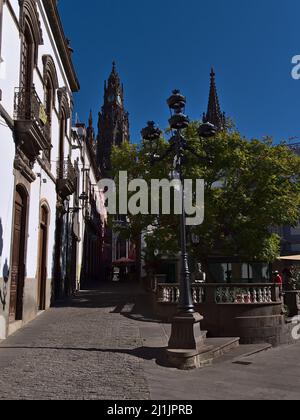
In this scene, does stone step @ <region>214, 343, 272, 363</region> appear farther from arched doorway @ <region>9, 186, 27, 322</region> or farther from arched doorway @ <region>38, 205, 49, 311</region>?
arched doorway @ <region>38, 205, 49, 311</region>

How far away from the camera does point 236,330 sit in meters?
13.2

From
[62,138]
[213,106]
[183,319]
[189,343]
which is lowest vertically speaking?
[189,343]

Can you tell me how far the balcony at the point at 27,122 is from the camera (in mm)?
10992

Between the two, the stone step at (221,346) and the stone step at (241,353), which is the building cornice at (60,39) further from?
the stone step at (241,353)

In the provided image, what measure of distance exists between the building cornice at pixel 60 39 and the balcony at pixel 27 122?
4777mm

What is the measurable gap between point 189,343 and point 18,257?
568 cm

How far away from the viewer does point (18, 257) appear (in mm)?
12078

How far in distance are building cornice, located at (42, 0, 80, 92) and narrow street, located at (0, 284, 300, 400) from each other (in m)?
10.7

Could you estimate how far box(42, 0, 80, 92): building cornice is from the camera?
15438 millimetres

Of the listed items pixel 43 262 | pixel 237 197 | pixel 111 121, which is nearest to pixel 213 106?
pixel 111 121

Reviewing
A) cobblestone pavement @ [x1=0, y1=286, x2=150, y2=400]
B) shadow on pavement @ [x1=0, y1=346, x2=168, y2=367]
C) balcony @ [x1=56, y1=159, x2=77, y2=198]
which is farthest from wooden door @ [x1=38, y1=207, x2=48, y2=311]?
shadow on pavement @ [x1=0, y1=346, x2=168, y2=367]

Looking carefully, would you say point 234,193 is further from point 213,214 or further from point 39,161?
point 39,161

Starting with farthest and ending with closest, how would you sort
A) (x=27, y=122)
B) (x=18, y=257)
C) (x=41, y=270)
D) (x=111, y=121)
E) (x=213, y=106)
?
1. (x=111, y=121)
2. (x=213, y=106)
3. (x=41, y=270)
4. (x=18, y=257)
5. (x=27, y=122)

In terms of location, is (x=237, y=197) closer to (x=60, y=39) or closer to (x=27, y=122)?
(x=60, y=39)
